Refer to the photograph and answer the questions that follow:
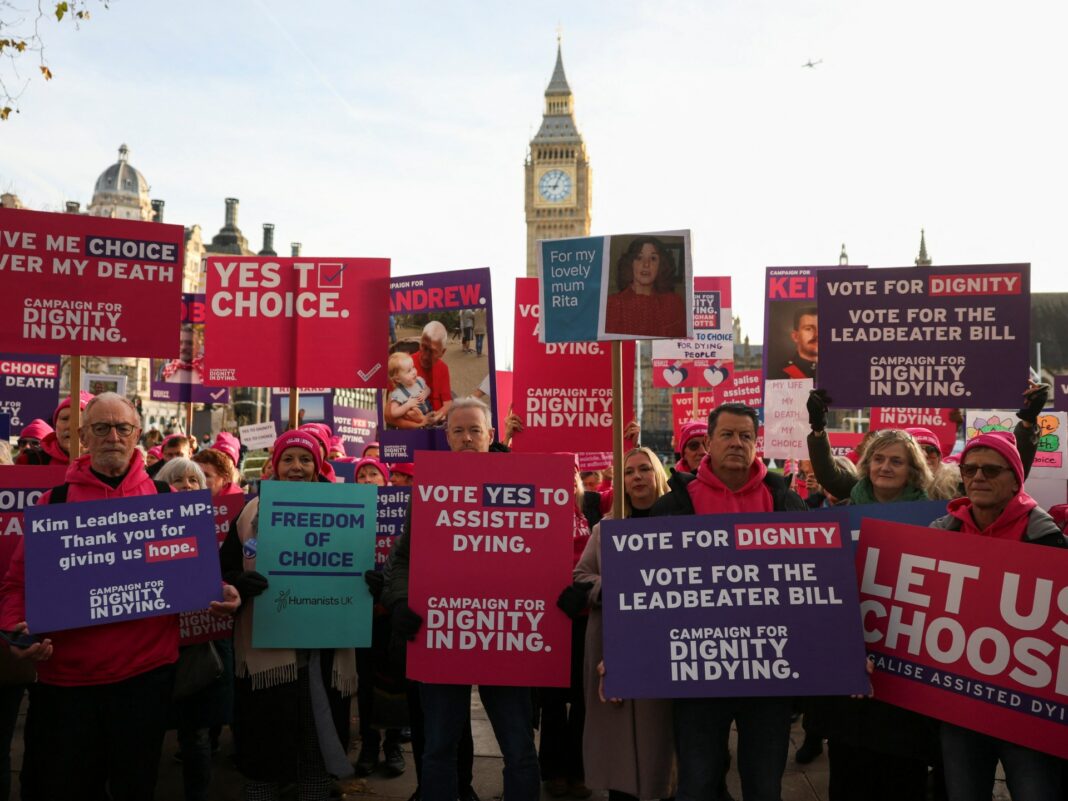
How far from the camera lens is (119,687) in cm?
353

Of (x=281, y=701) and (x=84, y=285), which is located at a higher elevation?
(x=84, y=285)

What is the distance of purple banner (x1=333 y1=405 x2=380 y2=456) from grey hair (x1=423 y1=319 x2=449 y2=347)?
4.70 m

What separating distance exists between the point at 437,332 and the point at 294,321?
3.38ft

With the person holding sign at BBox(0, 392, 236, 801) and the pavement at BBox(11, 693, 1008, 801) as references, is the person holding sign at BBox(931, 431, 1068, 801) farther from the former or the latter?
the person holding sign at BBox(0, 392, 236, 801)

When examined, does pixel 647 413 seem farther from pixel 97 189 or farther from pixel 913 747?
pixel 913 747

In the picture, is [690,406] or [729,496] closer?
[729,496]

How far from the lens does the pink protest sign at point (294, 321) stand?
611 centimetres

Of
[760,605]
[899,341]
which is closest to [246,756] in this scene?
[760,605]

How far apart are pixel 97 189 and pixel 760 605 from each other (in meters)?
90.3

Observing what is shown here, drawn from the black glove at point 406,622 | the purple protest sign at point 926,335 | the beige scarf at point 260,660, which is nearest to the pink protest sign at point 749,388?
the purple protest sign at point 926,335

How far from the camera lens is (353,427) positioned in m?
11.5

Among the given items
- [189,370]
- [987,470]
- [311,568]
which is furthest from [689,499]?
[189,370]

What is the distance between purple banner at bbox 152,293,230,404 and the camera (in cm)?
1063

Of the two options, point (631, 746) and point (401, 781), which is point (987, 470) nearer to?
point (631, 746)
